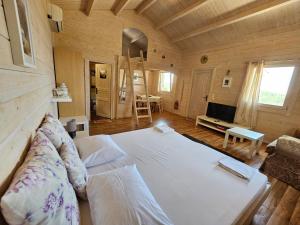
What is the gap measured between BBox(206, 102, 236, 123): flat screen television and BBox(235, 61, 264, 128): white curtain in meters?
0.17

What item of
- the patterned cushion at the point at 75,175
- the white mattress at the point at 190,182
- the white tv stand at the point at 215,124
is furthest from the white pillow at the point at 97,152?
the white tv stand at the point at 215,124

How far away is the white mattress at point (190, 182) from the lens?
94cm

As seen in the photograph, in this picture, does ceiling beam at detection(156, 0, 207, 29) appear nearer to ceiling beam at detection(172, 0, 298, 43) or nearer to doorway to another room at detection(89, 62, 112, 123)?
ceiling beam at detection(172, 0, 298, 43)

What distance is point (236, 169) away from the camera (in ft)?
4.50

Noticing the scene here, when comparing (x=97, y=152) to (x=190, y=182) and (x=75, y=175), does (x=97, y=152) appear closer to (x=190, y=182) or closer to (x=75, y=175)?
(x=75, y=175)

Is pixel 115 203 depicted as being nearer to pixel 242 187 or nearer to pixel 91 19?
pixel 242 187

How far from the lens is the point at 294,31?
301 centimetres

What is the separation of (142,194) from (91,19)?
4.53m

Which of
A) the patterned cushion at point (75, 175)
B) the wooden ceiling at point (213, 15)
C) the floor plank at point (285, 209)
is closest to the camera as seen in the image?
the patterned cushion at point (75, 175)

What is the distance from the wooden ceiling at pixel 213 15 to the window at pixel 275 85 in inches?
36.0

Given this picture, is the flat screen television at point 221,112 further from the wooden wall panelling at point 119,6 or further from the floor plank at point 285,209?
the wooden wall panelling at point 119,6

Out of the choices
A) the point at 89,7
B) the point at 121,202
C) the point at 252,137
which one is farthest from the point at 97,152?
the point at 89,7

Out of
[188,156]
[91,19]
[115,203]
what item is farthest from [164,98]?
[115,203]

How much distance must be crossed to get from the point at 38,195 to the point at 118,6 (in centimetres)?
446
